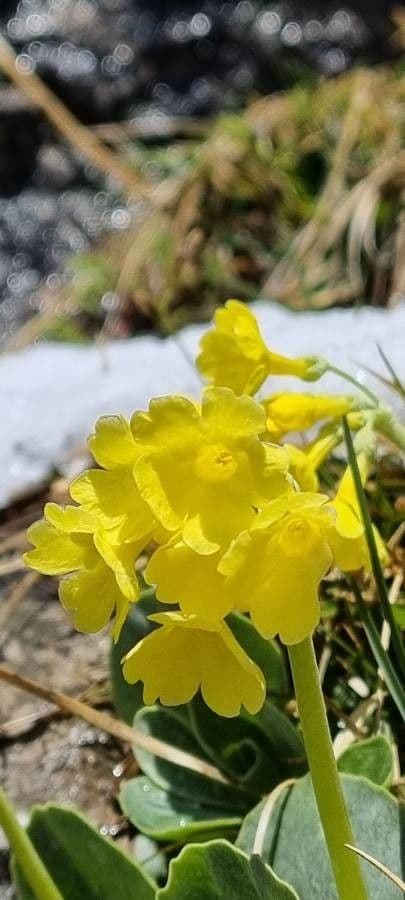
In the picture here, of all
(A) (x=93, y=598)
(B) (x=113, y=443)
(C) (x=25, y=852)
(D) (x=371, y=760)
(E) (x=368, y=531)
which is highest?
(B) (x=113, y=443)

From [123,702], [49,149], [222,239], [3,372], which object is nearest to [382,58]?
[49,149]

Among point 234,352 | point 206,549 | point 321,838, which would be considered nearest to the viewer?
point 206,549

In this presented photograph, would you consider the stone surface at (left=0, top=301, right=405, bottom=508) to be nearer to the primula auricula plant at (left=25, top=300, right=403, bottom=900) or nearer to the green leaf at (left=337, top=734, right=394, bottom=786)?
the green leaf at (left=337, top=734, right=394, bottom=786)

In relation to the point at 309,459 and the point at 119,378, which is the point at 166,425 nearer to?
the point at 309,459

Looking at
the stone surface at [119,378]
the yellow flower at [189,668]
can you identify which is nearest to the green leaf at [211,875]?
the yellow flower at [189,668]

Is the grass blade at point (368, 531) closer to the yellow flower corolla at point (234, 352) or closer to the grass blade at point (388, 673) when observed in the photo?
the grass blade at point (388, 673)

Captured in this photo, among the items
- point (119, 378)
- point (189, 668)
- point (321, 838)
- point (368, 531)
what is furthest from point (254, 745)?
point (119, 378)
